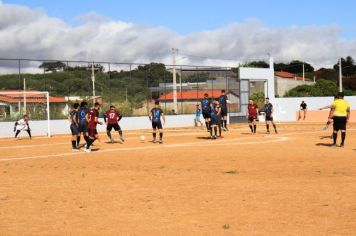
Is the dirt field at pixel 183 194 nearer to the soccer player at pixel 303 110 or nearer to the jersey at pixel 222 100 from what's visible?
the jersey at pixel 222 100

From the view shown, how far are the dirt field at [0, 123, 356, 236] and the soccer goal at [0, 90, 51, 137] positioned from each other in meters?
17.7

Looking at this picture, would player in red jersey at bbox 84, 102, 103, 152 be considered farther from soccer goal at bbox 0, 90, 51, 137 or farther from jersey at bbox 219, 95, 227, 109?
soccer goal at bbox 0, 90, 51, 137

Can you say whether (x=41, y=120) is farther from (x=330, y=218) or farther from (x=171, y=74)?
(x=330, y=218)

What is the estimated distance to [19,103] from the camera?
115ft

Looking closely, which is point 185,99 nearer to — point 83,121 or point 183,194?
point 83,121

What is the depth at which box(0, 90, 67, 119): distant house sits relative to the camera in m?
34.6

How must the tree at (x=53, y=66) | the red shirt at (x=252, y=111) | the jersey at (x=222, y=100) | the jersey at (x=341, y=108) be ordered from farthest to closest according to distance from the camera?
the tree at (x=53, y=66) < the jersey at (x=222, y=100) < the red shirt at (x=252, y=111) < the jersey at (x=341, y=108)

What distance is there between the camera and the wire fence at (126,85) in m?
36.7

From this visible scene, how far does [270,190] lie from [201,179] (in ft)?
6.84

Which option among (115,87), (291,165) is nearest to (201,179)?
(291,165)

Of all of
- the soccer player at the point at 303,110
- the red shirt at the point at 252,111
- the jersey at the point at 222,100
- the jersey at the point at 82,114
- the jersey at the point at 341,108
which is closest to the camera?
Result: the jersey at the point at 341,108

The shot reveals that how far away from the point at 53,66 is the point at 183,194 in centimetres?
2891

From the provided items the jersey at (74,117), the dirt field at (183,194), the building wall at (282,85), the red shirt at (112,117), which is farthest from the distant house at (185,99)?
the building wall at (282,85)

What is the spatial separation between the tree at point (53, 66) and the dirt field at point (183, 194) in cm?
1961
